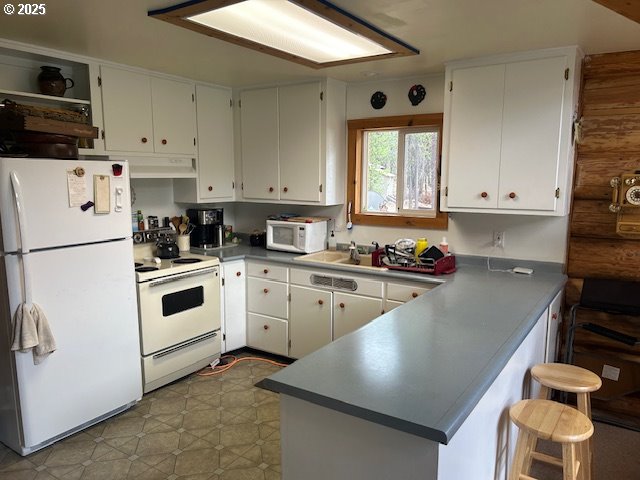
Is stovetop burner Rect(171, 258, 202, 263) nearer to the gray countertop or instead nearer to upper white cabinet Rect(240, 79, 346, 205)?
upper white cabinet Rect(240, 79, 346, 205)

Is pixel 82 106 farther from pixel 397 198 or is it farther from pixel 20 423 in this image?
pixel 397 198

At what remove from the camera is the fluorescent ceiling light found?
1976mm

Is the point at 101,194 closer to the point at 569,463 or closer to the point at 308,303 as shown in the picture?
the point at 308,303

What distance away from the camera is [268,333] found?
3.84 metres

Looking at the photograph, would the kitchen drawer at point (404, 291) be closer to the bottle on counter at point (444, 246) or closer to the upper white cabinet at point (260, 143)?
the bottle on counter at point (444, 246)

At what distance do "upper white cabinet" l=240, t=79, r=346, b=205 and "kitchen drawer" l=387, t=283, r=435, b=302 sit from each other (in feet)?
3.15

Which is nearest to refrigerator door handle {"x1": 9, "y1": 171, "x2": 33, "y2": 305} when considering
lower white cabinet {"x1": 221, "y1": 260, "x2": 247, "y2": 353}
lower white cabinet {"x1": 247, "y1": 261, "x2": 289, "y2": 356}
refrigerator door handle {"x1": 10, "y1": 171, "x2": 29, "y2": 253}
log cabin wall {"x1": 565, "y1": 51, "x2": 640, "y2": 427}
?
refrigerator door handle {"x1": 10, "y1": 171, "x2": 29, "y2": 253}

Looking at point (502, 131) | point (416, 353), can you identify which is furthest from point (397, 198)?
point (416, 353)

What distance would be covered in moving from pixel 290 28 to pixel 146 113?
5.38ft

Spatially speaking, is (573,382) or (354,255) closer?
(573,382)

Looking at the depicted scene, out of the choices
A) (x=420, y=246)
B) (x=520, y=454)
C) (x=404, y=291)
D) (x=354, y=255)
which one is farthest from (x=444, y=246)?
(x=520, y=454)

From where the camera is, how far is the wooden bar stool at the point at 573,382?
6.58ft

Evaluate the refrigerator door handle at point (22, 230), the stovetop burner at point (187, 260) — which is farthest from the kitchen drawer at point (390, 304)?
the refrigerator door handle at point (22, 230)

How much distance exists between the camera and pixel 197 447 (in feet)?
8.67
